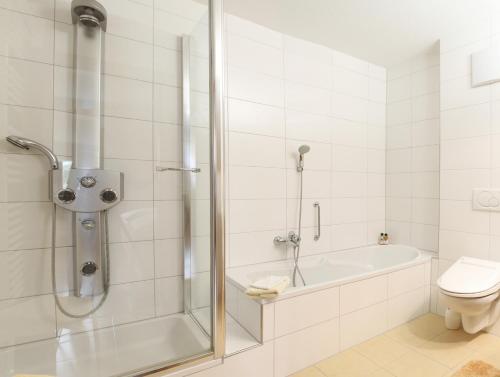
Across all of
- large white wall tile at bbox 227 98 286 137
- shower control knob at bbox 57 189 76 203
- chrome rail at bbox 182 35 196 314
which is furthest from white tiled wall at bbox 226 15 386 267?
shower control knob at bbox 57 189 76 203

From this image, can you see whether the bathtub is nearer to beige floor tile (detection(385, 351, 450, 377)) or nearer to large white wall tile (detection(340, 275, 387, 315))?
large white wall tile (detection(340, 275, 387, 315))

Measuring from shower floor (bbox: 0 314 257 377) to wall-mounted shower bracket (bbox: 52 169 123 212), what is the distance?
70cm

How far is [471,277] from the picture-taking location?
180 centimetres

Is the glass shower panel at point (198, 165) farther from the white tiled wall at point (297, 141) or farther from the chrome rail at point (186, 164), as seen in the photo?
the white tiled wall at point (297, 141)

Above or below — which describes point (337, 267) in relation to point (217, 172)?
below

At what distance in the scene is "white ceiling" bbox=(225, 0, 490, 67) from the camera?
1856 millimetres

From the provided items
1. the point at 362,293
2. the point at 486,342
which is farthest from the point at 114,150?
the point at 486,342

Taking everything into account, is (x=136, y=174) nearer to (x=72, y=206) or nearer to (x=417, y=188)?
(x=72, y=206)

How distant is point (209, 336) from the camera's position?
1.38m

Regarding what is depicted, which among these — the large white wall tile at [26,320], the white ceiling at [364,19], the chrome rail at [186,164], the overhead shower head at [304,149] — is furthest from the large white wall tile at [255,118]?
the large white wall tile at [26,320]

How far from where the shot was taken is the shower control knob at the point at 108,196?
4.90 ft

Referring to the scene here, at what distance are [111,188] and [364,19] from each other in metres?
2.15

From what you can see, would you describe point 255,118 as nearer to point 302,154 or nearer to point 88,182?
point 302,154

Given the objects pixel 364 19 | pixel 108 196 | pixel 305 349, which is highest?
pixel 364 19
